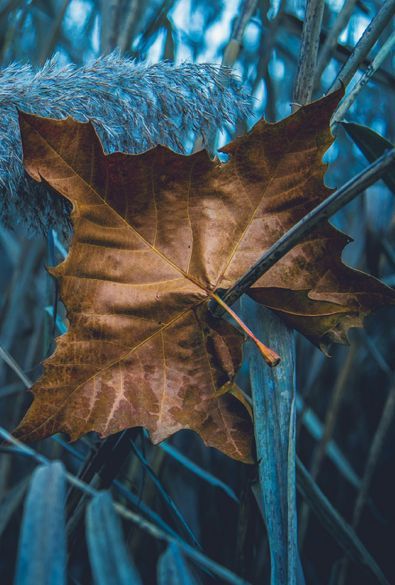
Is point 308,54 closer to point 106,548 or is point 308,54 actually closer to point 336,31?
point 336,31

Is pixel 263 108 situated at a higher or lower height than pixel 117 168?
higher

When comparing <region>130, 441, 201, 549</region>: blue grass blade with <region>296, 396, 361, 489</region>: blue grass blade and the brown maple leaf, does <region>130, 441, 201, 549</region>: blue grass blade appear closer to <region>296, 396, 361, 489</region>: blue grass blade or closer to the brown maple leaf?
the brown maple leaf

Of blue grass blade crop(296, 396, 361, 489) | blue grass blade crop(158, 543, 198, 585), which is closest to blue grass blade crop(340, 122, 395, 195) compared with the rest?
blue grass blade crop(158, 543, 198, 585)

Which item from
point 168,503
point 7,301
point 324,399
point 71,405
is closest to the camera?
point 71,405

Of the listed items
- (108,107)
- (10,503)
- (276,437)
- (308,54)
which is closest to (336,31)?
(308,54)

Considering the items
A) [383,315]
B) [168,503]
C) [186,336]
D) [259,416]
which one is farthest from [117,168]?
[383,315]

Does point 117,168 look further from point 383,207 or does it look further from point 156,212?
point 383,207
